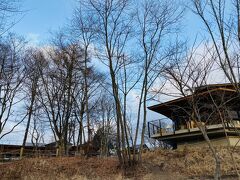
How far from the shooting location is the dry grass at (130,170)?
17.6 meters

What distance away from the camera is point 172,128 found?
26.6 m

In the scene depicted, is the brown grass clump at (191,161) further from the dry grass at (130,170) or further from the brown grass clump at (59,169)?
the brown grass clump at (59,169)

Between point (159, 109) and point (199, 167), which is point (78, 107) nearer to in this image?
point (159, 109)

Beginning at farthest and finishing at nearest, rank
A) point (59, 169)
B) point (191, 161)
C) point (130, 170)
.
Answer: point (191, 161)
point (59, 169)
point (130, 170)

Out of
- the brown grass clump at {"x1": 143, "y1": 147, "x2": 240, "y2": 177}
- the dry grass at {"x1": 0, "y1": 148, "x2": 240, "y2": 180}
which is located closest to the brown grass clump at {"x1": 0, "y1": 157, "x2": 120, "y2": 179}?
the dry grass at {"x1": 0, "y1": 148, "x2": 240, "y2": 180}

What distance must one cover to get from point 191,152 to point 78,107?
42.5 feet

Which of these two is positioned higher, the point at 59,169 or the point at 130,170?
the point at 59,169

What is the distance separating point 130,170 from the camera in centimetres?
1828

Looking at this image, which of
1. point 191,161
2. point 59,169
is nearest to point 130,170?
point 191,161

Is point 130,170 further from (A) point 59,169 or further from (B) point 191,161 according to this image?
(A) point 59,169

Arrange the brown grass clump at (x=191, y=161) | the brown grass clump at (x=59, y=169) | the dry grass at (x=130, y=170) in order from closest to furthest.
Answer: the dry grass at (x=130, y=170) → the brown grass clump at (x=191, y=161) → the brown grass clump at (x=59, y=169)

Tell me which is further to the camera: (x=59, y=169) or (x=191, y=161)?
(x=191, y=161)

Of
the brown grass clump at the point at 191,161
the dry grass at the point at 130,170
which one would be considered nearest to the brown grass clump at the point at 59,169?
the dry grass at the point at 130,170

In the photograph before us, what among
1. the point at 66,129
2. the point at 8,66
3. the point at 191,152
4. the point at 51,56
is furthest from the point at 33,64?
the point at 191,152
